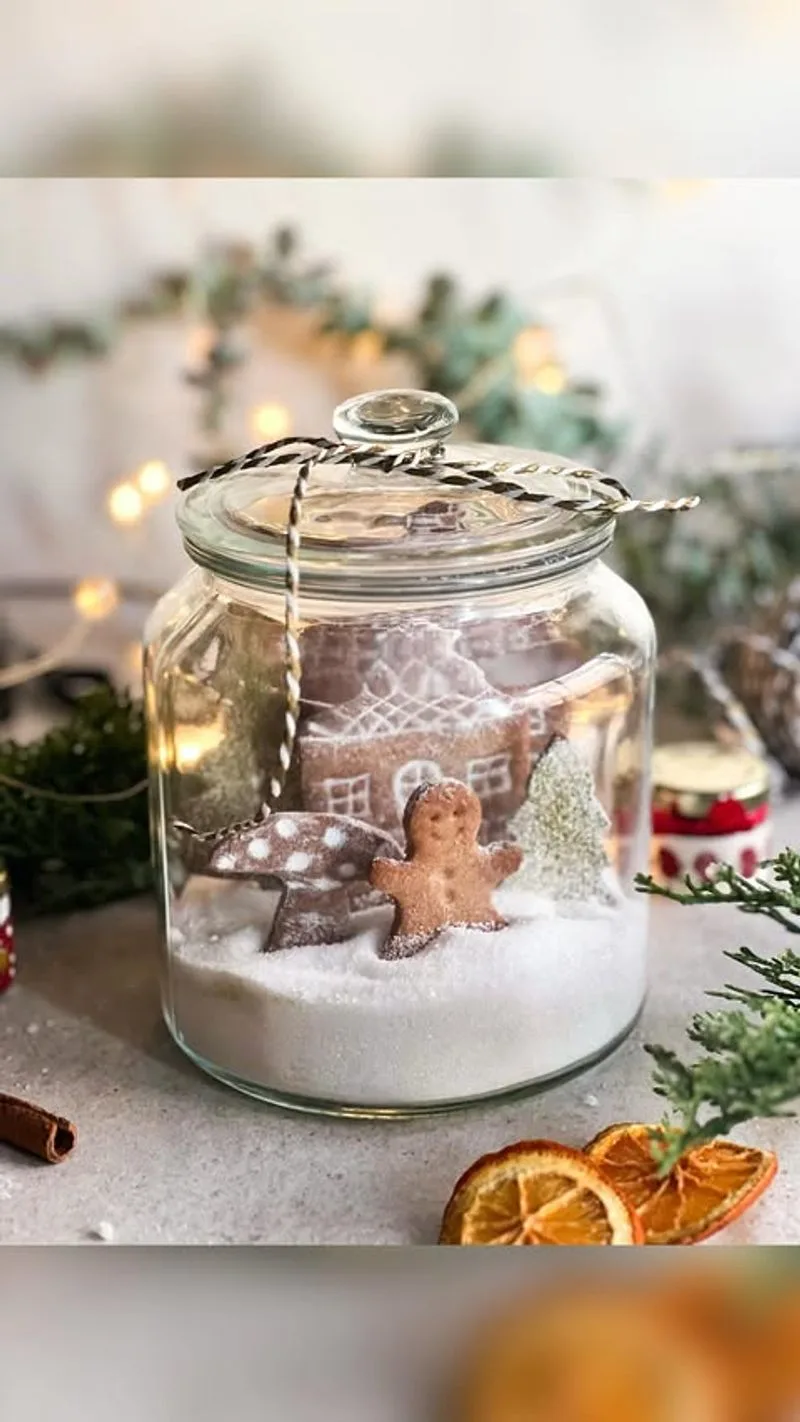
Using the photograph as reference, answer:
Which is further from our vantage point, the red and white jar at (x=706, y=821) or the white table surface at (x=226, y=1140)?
the red and white jar at (x=706, y=821)

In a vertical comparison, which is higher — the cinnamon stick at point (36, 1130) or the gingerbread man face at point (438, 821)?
the gingerbread man face at point (438, 821)

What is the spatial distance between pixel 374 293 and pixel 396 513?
508 mm

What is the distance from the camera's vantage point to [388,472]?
0.82 metres

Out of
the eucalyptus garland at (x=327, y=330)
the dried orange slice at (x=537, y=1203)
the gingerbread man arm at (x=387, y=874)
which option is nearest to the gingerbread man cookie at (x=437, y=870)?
the gingerbread man arm at (x=387, y=874)

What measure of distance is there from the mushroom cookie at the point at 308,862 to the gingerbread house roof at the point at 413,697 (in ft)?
0.15

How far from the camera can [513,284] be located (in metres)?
1.27

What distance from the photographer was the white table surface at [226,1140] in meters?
0.74

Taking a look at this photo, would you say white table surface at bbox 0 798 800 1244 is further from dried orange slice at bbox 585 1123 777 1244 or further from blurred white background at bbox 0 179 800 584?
blurred white background at bbox 0 179 800 584

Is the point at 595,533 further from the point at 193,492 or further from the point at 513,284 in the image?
the point at 513,284

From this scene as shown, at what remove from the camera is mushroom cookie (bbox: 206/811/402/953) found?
0.79m

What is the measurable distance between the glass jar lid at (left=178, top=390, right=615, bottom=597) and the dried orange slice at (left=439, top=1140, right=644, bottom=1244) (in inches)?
9.9
